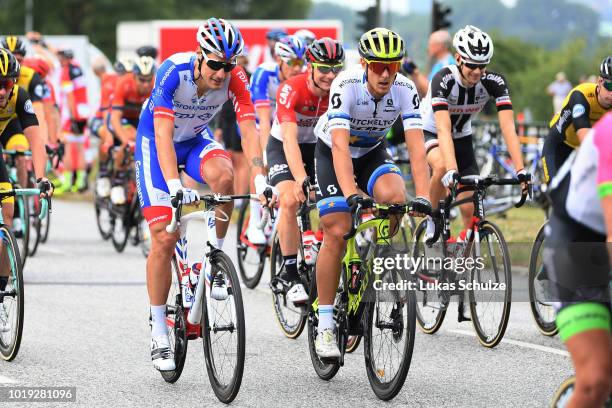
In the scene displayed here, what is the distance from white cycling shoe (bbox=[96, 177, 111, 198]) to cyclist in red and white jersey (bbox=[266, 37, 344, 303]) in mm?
5165

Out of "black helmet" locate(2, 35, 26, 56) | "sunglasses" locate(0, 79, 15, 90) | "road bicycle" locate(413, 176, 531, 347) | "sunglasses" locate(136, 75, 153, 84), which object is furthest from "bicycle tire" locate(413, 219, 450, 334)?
"black helmet" locate(2, 35, 26, 56)

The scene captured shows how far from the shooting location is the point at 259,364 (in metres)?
8.23

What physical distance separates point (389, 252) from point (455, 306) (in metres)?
3.91

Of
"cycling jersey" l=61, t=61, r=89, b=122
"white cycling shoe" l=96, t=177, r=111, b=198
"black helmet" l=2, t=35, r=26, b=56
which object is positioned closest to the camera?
"black helmet" l=2, t=35, r=26, b=56

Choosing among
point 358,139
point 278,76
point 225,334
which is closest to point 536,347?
point 358,139

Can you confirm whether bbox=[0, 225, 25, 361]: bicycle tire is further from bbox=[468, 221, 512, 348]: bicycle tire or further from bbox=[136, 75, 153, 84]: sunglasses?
bbox=[136, 75, 153, 84]: sunglasses

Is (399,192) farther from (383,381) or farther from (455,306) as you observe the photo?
(455,306)

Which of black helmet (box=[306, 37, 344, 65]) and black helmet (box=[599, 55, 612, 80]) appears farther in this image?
black helmet (box=[306, 37, 344, 65])

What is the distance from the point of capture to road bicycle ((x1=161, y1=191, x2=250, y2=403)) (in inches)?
269

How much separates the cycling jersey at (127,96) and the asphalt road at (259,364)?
10.2 feet

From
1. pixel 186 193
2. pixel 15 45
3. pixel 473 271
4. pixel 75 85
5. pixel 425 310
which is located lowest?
pixel 425 310

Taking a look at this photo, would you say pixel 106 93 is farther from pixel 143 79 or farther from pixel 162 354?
pixel 162 354

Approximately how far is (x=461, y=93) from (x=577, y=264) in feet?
15.6

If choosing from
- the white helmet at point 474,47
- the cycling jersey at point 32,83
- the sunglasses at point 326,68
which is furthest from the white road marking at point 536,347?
the cycling jersey at point 32,83
